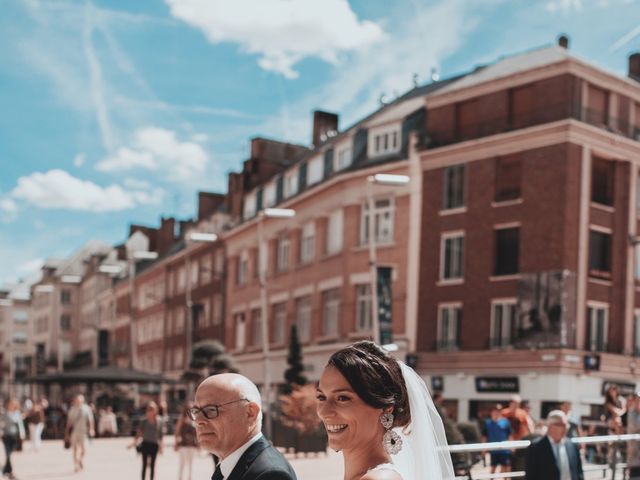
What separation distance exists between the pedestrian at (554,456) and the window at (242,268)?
45.4 m

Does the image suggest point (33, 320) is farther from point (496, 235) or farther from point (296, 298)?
point (496, 235)

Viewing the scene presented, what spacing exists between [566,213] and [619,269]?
3811mm

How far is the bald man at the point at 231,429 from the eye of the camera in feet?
11.1

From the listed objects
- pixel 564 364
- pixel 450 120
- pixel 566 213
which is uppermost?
pixel 450 120

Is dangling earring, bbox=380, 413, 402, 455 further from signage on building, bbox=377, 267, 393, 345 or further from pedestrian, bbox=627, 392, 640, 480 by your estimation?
signage on building, bbox=377, 267, 393, 345

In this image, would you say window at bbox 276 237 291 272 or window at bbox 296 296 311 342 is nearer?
window at bbox 296 296 311 342

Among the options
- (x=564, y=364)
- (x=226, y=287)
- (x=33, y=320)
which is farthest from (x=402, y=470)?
(x=33, y=320)

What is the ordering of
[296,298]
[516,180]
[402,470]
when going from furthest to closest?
[296,298] < [516,180] < [402,470]

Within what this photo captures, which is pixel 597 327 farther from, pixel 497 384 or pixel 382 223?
pixel 382 223

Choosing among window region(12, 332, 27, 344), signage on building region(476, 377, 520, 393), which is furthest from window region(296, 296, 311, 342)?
window region(12, 332, 27, 344)

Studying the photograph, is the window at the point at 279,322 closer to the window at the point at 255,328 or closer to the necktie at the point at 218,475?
the window at the point at 255,328

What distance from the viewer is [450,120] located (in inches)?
1501

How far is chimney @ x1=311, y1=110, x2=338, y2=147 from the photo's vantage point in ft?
185

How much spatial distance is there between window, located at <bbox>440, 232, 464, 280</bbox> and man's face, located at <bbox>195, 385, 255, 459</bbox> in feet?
111
